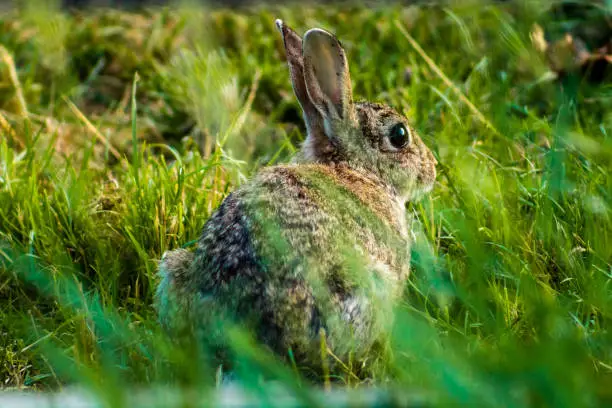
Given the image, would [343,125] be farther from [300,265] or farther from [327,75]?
[300,265]

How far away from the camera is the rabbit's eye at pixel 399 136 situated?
4852mm

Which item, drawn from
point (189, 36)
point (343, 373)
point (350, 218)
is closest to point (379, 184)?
point (350, 218)

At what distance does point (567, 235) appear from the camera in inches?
173

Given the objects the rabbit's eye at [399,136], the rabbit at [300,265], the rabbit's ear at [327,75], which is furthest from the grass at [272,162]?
the rabbit's ear at [327,75]

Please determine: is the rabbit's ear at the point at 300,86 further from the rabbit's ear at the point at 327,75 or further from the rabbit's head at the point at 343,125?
the rabbit's ear at the point at 327,75

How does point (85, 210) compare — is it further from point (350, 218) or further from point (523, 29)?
point (523, 29)

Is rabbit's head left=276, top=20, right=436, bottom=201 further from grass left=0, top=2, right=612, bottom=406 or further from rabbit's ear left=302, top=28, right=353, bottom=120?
grass left=0, top=2, right=612, bottom=406

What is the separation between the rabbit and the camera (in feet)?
11.8

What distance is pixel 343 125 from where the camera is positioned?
473 cm

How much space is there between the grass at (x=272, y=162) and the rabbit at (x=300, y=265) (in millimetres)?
165

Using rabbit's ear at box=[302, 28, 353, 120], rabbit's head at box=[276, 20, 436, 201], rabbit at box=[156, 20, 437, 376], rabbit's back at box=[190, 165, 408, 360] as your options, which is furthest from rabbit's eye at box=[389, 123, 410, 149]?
rabbit's back at box=[190, 165, 408, 360]

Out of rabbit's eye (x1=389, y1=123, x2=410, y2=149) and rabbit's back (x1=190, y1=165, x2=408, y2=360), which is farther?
rabbit's eye (x1=389, y1=123, x2=410, y2=149)

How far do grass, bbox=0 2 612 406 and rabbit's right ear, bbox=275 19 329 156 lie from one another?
38 centimetres

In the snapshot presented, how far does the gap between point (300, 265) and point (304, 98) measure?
4.72 ft
